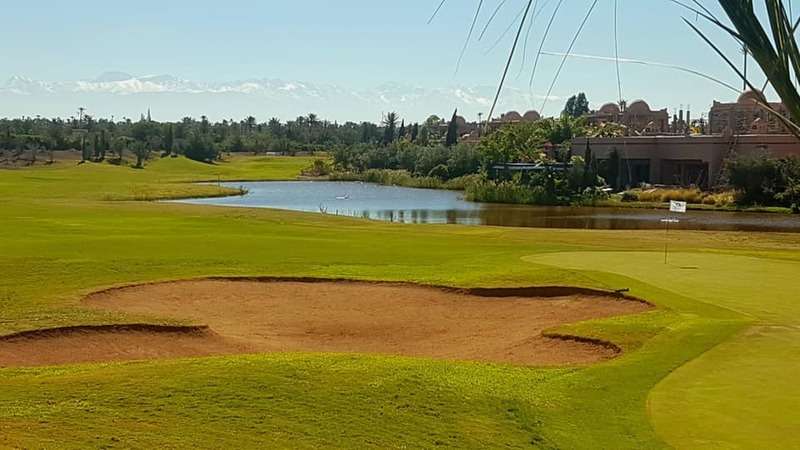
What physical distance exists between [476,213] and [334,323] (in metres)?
59.9

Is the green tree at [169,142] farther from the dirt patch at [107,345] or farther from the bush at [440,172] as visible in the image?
the dirt patch at [107,345]

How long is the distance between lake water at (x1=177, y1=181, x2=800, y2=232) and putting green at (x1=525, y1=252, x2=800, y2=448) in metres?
41.9

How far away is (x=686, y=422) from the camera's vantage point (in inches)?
423

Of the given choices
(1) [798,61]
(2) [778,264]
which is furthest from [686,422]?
(2) [778,264]

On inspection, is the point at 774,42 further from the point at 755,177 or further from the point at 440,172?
the point at 440,172

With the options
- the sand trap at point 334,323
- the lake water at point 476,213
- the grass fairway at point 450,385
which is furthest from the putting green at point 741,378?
the lake water at point 476,213

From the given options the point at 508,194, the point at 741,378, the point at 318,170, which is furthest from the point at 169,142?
the point at 741,378

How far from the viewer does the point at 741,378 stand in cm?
1293

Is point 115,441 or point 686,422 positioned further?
point 686,422

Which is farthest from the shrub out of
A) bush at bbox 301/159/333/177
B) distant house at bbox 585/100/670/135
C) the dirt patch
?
bush at bbox 301/159/333/177

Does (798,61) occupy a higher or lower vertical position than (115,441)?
higher

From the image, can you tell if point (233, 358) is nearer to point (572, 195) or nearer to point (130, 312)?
point (130, 312)

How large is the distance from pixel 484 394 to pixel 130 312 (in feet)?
34.4

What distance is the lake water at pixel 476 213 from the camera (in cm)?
6725
